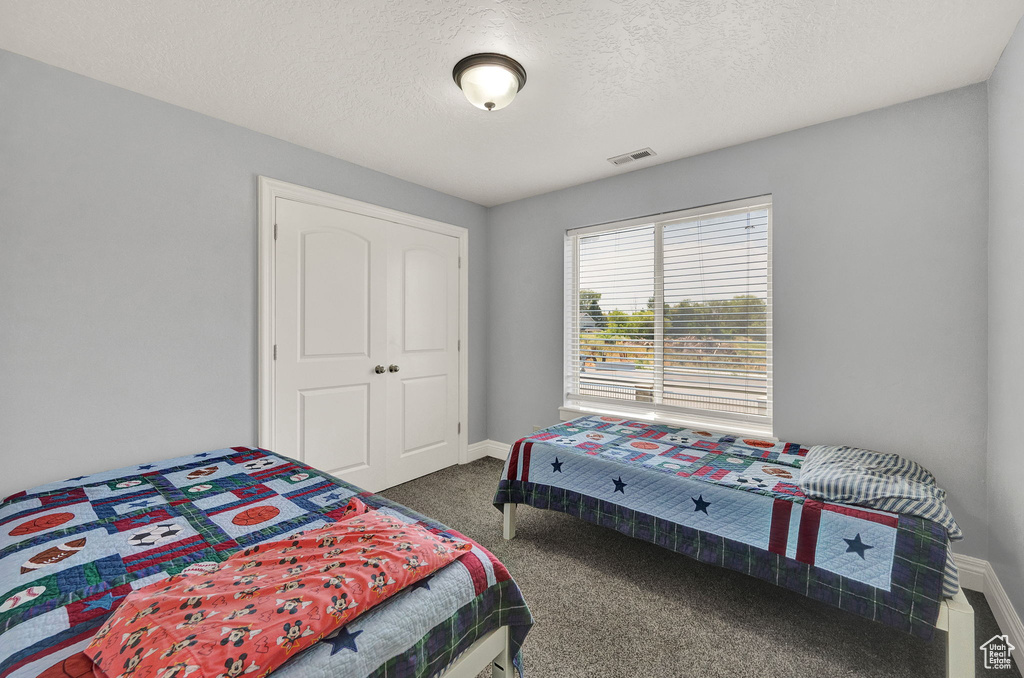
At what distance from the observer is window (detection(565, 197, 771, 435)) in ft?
9.11

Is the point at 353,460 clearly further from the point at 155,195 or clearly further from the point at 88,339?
the point at 155,195

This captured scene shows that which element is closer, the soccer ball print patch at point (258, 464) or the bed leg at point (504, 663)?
the bed leg at point (504, 663)

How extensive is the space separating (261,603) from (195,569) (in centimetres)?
38

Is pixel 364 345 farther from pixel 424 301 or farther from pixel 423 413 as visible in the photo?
pixel 423 413

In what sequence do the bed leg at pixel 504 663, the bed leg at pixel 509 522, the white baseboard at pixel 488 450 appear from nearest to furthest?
1. the bed leg at pixel 504 663
2. the bed leg at pixel 509 522
3. the white baseboard at pixel 488 450

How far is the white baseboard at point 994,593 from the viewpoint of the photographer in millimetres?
1670

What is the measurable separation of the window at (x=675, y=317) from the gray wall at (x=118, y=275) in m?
2.35

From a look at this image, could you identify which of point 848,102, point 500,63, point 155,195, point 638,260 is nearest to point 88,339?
point 155,195

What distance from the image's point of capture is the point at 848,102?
2.27 meters

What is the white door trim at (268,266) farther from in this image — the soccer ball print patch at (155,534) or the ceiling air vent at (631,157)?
the ceiling air vent at (631,157)

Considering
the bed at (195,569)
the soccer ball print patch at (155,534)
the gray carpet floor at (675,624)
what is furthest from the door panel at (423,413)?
the soccer ball print patch at (155,534)

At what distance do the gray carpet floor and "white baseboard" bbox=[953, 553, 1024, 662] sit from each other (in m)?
0.04

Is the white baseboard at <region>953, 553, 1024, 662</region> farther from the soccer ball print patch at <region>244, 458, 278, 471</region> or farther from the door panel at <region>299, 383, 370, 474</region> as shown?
the door panel at <region>299, 383, 370, 474</region>

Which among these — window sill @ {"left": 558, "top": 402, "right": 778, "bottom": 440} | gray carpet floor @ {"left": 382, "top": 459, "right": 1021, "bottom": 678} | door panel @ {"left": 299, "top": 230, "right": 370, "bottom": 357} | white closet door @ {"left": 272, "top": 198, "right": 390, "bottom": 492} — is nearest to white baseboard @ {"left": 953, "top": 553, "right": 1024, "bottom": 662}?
gray carpet floor @ {"left": 382, "top": 459, "right": 1021, "bottom": 678}
